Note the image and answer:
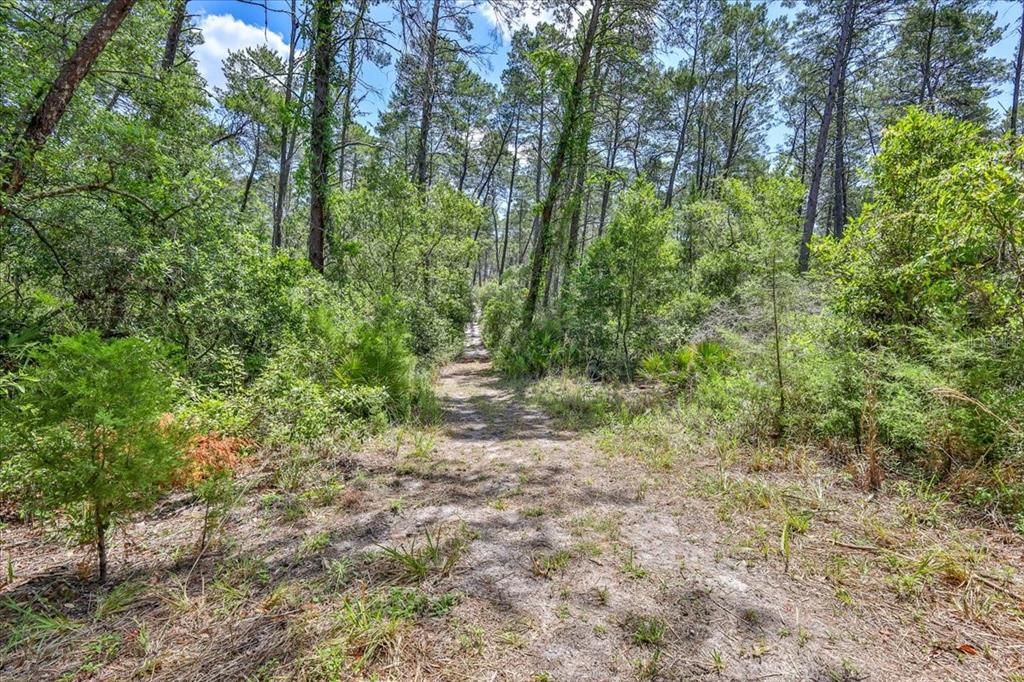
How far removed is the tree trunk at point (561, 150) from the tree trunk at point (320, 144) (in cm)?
534

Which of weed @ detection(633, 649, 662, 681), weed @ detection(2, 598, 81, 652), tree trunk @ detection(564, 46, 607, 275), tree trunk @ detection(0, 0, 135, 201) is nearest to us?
weed @ detection(633, 649, 662, 681)

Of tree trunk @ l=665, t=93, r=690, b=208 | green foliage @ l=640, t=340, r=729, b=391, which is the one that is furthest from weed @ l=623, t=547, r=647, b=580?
tree trunk @ l=665, t=93, r=690, b=208

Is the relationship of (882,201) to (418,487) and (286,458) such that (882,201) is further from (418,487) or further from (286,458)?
(286,458)

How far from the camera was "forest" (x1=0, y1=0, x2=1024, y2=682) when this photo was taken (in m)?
1.97

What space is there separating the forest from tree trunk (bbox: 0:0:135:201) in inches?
1.0

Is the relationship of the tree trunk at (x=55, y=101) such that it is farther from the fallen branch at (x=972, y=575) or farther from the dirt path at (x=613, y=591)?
the fallen branch at (x=972, y=575)

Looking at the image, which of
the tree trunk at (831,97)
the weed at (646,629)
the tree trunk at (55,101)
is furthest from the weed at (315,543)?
the tree trunk at (831,97)

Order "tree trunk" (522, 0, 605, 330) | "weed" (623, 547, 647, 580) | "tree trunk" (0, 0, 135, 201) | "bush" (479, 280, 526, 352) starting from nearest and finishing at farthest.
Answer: "weed" (623, 547, 647, 580) < "tree trunk" (0, 0, 135, 201) < "tree trunk" (522, 0, 605, 330) < "bush" (479, 280, 526, 352)

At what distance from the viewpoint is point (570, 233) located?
13875 millimetres

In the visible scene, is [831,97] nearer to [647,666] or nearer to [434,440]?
[434,440]

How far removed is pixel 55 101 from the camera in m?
3.37

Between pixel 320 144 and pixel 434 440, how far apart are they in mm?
5842

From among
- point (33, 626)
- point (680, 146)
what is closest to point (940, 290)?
point (33, 626)

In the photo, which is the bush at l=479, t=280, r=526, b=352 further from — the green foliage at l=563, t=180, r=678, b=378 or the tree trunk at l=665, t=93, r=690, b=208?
the tree trunk at l=665, t=93, r=690, b=208
